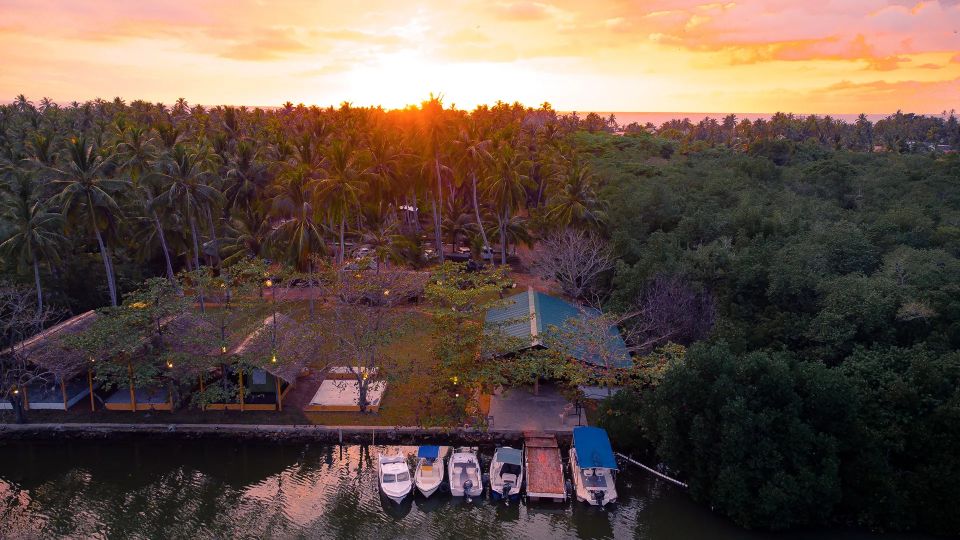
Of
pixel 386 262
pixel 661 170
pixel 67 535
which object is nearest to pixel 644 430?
pixel 67 535

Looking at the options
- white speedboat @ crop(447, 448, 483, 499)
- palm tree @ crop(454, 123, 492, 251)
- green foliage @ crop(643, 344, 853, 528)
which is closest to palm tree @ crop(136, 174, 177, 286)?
palm tree @ crop(454, 123, 492, 251)

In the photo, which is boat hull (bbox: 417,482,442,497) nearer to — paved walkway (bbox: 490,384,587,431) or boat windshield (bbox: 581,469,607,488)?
paved walkway (bbox: 490,384,587,431)

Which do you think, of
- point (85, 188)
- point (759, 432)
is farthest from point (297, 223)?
point (759, 432)

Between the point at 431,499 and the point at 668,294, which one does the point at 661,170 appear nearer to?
the point at 668,294

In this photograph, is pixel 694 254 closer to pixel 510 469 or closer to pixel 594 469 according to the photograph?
pixel 594 469

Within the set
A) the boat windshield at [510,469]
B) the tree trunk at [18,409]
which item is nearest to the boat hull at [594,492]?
the boat windshield at [510,469]
